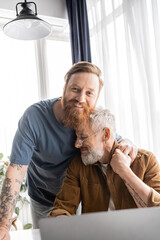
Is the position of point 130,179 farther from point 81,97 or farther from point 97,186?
point 81,97

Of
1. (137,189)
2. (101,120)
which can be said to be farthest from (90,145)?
(137,189)

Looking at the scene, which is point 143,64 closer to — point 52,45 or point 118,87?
point 118,87

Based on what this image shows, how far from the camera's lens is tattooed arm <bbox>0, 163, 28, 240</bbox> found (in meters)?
1.18

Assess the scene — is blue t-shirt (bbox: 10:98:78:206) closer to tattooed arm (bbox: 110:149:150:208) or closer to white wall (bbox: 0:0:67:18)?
tattooed arm (bbox: 110:149:150:208)

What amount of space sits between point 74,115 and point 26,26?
1033 millimetres

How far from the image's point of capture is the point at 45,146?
157 centimetres

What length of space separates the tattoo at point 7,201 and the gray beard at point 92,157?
446 millimetres

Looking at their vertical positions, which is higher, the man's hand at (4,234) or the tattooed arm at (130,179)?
the tattooed arm at (130,179)

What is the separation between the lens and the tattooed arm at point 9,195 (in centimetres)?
118

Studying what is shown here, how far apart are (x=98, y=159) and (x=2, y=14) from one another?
2262 mm

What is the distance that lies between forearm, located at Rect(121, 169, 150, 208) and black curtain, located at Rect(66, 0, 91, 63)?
176cm

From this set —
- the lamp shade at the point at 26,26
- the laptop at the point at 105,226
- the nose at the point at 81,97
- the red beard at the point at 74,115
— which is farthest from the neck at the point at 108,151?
the lamp shade at the point at 26,26

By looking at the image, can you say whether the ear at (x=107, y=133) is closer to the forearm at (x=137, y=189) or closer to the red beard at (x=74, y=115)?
the red beard at (x=74, y=115)

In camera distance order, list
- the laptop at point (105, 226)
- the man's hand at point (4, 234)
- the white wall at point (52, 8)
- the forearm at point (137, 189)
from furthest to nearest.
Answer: the white wall at point (52, 8)
the forearm at point (137, 189)
the man's hand at point (4, 234)
the laptop at point (105, 226)
